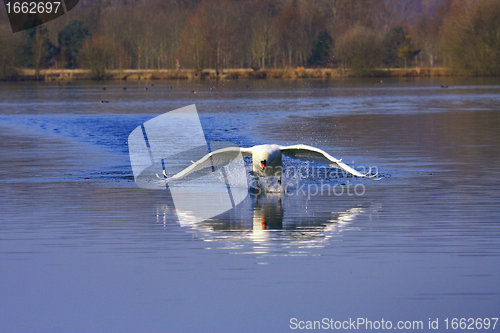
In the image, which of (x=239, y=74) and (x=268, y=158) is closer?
(x=268, y=158)

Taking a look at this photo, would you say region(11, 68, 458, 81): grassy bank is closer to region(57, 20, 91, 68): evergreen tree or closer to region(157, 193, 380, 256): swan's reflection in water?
region(57, 20, 91, 68): evergreen tree

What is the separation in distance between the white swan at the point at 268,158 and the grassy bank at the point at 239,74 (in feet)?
306

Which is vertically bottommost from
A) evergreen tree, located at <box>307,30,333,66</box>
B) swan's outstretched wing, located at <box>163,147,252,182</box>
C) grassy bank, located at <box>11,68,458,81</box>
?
swan's outstretched wing, located at <box>163,147,252,182</box>

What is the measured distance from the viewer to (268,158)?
14.9m

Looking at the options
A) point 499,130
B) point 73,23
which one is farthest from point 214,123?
point 73,23

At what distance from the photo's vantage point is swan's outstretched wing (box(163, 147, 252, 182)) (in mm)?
16281

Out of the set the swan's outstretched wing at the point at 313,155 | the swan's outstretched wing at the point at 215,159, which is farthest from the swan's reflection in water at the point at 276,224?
the swan's outstretched wing at the point at 215,159

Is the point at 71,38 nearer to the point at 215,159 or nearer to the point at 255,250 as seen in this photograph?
the point at 215,159

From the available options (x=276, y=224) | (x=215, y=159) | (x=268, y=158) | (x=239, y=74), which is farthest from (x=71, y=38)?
(x=276, y=224)

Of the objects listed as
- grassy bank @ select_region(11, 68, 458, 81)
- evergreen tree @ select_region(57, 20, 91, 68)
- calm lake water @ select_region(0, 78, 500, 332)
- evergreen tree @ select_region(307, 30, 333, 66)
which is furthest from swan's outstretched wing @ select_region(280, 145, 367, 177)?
evergreen tree @ select_region(57, 20, 91, 68)

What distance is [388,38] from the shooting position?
13000 centimetres

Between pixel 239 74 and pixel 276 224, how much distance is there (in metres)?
111

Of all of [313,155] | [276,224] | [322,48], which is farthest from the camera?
[322,48]

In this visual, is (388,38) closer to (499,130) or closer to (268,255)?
(499,130)
